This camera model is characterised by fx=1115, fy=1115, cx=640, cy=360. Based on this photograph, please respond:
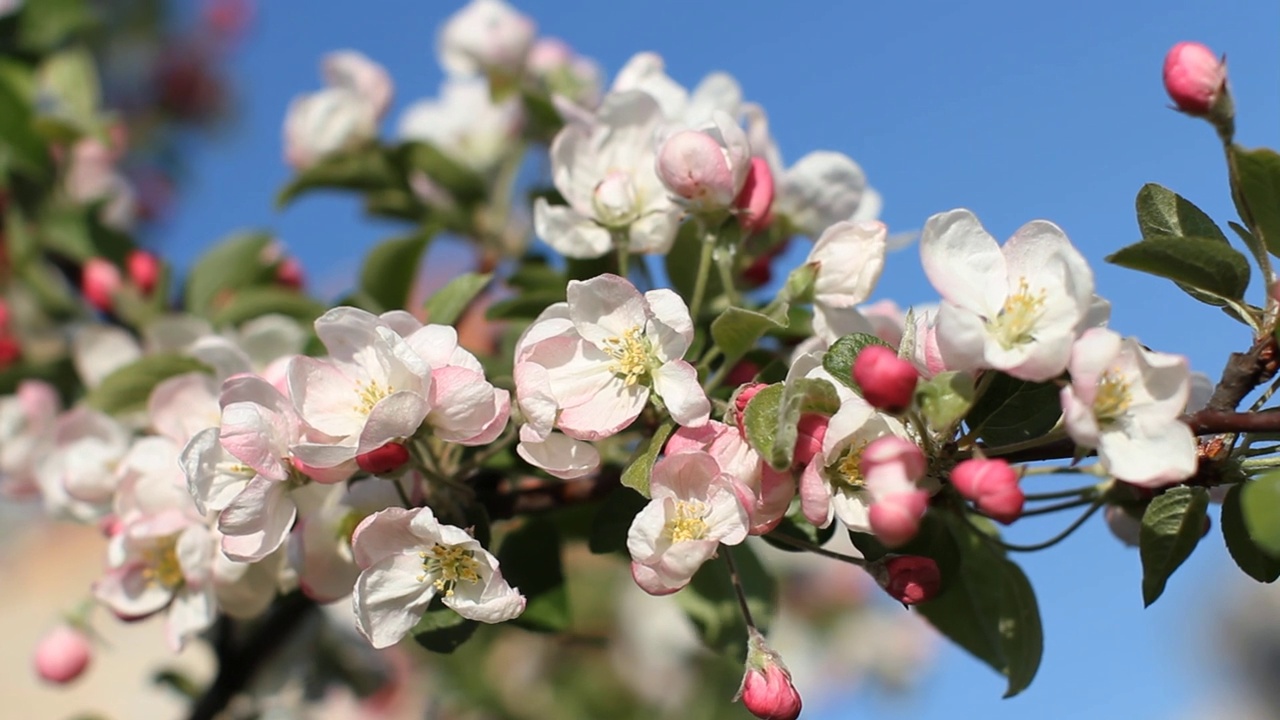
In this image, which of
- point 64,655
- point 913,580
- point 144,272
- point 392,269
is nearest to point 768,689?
point 913,580

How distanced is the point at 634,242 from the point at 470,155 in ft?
3.12

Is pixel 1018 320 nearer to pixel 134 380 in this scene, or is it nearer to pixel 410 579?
pixel 410 579

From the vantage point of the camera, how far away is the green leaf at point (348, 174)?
1.82 metres

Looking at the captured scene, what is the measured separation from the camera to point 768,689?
33.4 inches

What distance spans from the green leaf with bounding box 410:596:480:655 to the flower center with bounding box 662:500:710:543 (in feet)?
0.78

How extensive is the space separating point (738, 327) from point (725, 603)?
0.45 m

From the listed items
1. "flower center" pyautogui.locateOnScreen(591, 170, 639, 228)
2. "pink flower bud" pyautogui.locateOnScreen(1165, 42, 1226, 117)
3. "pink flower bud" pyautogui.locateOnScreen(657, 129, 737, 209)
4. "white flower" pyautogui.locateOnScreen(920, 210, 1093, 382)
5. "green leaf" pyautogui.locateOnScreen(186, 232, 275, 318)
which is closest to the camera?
"white flower" pyautogui.locateOnScreen(920, 210, 1093, 382)

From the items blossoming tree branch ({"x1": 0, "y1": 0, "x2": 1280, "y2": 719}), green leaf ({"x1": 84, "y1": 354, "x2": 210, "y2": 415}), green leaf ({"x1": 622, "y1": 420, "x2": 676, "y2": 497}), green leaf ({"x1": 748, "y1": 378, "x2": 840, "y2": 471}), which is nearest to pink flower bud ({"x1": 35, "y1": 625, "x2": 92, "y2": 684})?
blossoming tree branch ({"x1": 0, "y1": 0, "x2": 1280, "y2": 719})

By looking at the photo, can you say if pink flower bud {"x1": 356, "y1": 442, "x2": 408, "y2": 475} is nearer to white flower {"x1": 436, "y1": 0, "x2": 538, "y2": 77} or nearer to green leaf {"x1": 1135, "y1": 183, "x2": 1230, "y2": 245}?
green leaf {"x1": 1135, "y1": 183, "x2": 1230, "y2": 245}

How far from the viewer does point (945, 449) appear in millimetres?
818

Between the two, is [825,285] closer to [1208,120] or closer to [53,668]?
[1208,120]

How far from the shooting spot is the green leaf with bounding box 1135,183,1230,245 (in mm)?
871

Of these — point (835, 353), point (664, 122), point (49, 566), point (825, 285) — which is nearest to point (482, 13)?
point (664, 122)

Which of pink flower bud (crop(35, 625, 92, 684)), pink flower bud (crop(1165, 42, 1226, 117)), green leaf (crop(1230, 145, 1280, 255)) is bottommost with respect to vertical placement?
pink flower bud (crop(35, 625, 92, 684))
